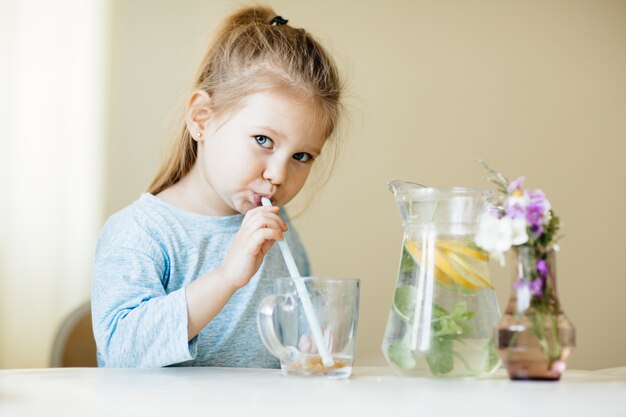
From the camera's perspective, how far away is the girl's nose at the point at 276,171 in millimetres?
1109

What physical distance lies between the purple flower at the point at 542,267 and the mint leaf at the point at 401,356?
0.47ft

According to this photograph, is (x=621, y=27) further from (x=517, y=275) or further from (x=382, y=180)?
(x=517, y=275)

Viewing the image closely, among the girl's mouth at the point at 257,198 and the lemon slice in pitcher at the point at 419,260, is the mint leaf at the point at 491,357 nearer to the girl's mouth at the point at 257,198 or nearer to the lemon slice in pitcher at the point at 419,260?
the lemon slice in pitcher at the point at 419,260

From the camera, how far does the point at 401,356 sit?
2.50ft

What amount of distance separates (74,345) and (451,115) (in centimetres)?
147

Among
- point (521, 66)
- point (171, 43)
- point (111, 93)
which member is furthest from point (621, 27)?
point (111, 93)

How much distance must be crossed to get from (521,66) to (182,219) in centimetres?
178

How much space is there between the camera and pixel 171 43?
2344 millimetres

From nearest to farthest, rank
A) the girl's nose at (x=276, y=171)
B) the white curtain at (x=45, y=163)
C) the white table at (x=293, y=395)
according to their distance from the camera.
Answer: the white table at (x=293, y=395), the girl's nose at (x=276, y=171), the white curtain at (x=45, y=163)

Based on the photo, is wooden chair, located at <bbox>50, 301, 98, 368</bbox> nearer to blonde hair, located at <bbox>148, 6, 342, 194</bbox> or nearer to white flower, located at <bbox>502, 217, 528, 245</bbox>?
blonde hair, located at <bbox>148, 6, 342, 194</bbox>

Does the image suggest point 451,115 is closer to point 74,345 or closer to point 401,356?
point 74,345

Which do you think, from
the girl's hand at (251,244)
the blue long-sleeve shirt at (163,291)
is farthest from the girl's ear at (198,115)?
the girl's hand at (251,244)

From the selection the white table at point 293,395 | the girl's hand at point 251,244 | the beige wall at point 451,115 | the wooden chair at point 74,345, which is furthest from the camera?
the beige wall at point 451,115

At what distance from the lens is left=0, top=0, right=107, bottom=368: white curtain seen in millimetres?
2102
